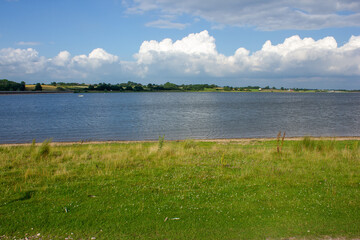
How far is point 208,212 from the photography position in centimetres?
756

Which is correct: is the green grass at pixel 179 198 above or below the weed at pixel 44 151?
below

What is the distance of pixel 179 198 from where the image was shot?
8.48m

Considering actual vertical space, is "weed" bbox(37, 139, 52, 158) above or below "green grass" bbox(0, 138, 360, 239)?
above

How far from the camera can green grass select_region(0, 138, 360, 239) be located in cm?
662

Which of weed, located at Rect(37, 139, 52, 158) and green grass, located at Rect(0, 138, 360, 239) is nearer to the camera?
green grass, located at Rect(0, 138, 360, 239)

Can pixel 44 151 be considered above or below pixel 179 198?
above

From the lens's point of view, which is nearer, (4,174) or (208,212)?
(208,212)

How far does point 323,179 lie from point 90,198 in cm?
861

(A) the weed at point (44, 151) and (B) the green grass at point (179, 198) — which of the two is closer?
(B) the green grass at point (179, 198)

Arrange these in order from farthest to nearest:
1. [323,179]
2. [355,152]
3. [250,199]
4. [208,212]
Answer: [355,152], [323,179], [250,199], [208,212]

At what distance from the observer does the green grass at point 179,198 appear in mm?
6621

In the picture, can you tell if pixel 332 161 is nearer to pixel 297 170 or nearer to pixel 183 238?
pixel 297 170

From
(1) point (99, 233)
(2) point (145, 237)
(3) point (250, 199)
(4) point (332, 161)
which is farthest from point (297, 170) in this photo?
(1) point (99, 233)

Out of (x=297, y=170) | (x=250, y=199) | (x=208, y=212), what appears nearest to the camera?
(x=208, y=212)
